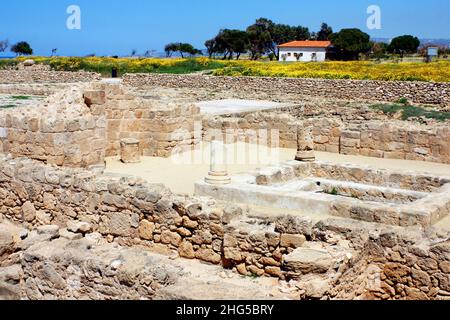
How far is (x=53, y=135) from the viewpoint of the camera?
11.9 meters

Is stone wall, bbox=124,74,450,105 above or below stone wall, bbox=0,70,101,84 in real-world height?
below

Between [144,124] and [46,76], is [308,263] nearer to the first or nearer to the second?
[144,124]

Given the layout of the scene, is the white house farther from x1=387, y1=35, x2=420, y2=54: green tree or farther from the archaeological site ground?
the archaeological site ground

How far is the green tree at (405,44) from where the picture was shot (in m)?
77.9

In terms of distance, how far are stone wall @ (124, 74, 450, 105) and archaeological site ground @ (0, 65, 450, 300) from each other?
60.7 ft

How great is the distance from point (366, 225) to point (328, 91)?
29516mm

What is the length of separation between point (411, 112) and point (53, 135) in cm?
1991

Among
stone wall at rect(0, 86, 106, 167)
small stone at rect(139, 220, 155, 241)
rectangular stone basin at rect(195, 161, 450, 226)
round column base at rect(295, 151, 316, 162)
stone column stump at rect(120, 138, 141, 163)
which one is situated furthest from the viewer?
stone column stump at rect(120, 138, 141, 163)

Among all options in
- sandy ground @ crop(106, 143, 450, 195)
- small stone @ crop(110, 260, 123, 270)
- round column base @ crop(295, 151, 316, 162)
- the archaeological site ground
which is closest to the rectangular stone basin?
the archaeological site ground

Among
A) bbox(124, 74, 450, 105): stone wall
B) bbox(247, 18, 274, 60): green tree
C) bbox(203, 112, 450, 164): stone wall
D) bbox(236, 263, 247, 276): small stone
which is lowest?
bbox(236, 263, 247, 276): small stone

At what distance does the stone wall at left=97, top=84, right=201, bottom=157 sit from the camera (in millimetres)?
14898

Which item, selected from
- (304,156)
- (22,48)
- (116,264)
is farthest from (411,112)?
(22,48)

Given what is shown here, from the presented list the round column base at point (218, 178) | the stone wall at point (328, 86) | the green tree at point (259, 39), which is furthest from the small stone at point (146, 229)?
the green tree at point (259, 39)
